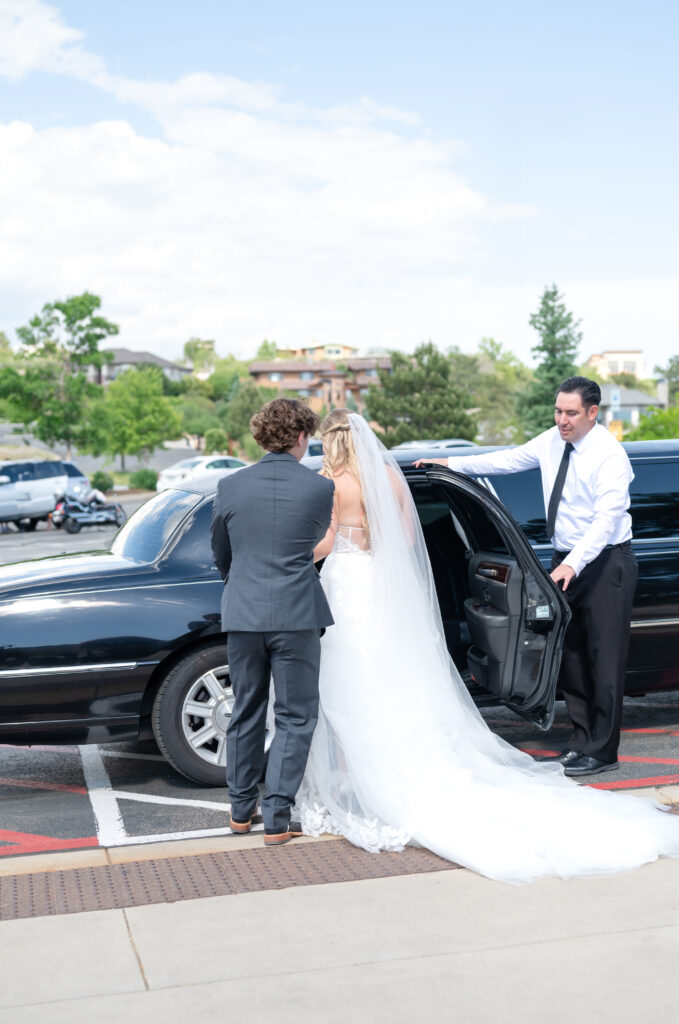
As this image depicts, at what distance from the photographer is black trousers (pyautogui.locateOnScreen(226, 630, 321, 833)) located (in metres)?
4.61

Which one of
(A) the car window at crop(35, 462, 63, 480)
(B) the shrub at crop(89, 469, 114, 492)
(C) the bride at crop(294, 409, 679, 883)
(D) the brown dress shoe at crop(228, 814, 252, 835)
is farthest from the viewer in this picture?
(B) the shrub at crop(89, 469, 114, 492)

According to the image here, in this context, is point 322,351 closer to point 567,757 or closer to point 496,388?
point 496,388

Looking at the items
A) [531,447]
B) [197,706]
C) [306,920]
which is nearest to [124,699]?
[197,706]

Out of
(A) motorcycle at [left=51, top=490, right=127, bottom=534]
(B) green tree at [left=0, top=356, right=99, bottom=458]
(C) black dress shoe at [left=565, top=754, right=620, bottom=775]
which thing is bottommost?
(A) motorcycle at [left=51, top=490, right=127, bottom=534]

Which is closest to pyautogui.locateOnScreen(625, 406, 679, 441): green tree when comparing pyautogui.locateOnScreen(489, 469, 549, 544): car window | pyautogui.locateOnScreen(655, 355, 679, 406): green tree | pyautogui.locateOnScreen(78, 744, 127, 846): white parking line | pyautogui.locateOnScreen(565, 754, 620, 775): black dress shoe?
pyautogui.locateOnScreen(489, 469, 549, 544): car window

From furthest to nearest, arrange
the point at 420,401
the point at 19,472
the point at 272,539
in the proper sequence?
the point at 420,401
the point at 19,472
the point at 272,539

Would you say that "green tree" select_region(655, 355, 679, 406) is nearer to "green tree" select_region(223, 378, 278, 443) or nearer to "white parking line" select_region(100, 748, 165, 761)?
"green tree" select_region(223, 378, 278, 443)

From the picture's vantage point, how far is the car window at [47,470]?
1188 inches

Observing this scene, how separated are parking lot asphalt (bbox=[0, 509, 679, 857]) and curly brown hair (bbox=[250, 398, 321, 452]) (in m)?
1.73

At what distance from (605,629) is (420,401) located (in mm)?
62618

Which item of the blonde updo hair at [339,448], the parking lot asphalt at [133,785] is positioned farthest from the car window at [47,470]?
the blonde updo hair at [339,448]

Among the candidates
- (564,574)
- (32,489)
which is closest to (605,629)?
(564,574)

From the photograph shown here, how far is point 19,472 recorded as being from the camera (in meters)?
30.0

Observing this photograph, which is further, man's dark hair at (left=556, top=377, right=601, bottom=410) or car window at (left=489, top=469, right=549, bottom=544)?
car window at (left=489, top=469, right=549, bottom=544)
